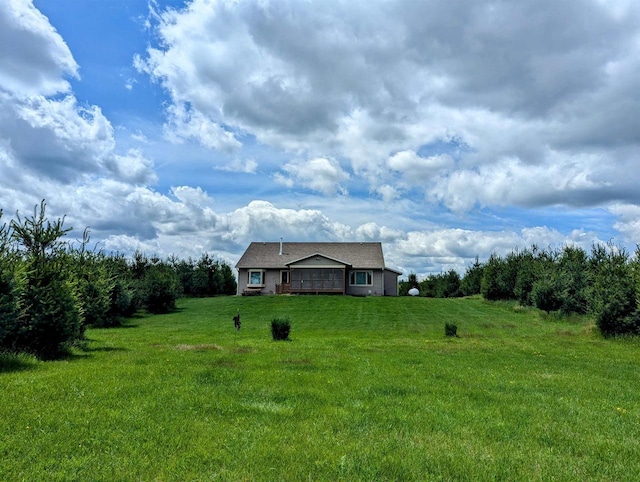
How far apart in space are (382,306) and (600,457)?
29.6 meters

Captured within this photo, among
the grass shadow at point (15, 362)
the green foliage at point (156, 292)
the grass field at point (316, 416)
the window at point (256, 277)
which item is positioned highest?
the window at point (256, 277)

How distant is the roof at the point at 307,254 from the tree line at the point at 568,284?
35.6 feet

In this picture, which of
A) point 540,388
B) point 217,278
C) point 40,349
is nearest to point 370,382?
point 540,388

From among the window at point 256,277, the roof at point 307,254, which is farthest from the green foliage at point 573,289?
the window at point 256,277

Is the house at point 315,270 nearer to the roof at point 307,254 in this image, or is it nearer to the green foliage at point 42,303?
the roof at point 307,254

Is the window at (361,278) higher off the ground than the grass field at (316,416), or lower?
higher

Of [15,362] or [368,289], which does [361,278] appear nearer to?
[368,289]

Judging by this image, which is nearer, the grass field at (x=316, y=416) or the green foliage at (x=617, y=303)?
the grass field at (x=316, y=416)

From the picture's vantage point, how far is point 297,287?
44250 mm

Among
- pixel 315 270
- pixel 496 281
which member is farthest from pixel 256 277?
pixel 496 281

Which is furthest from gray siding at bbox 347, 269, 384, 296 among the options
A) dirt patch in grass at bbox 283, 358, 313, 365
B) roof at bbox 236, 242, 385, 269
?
dirt patch in grass at bbox 283, 358, 313, 365

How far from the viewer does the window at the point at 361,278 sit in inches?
1786

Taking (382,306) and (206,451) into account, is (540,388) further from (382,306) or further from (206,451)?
(382,306)

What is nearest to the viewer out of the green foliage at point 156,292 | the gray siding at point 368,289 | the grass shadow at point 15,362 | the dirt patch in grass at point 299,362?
the grass shadow at point 15,362
